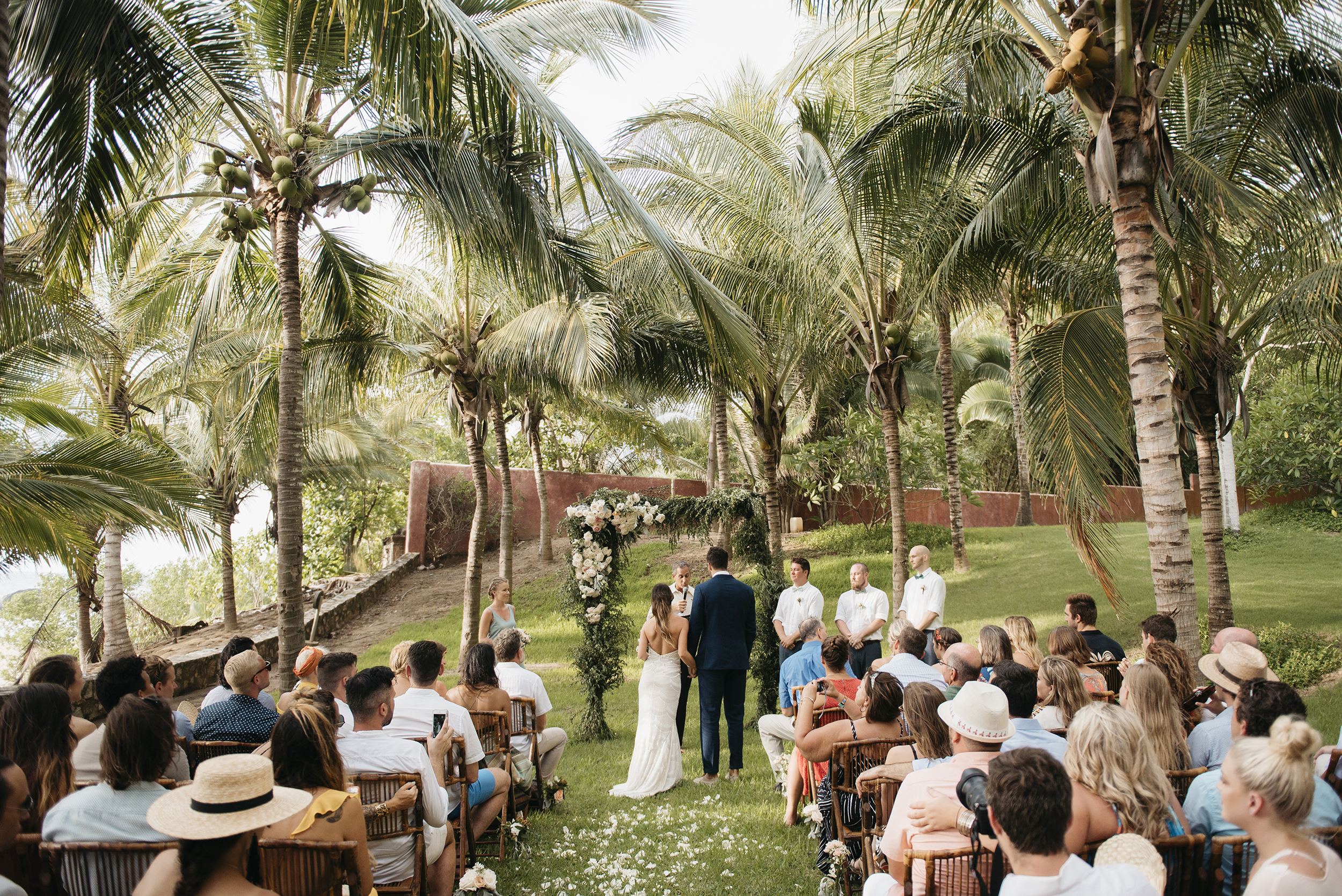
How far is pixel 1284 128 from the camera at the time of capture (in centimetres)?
779

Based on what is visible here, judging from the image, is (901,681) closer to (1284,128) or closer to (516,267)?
(516,267)

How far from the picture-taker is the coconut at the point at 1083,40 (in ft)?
19.3

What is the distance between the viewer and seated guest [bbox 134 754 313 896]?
8.45 feet

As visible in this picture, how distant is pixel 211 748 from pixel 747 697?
710 centimetres

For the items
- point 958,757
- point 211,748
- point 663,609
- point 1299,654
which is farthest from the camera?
point 1299,654

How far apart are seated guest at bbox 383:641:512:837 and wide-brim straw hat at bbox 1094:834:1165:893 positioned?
10.8ft

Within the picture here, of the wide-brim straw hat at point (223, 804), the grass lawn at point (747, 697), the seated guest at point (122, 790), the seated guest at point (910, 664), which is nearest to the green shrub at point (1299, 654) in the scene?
the grass lawn at point (747, 697)

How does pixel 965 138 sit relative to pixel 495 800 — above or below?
above

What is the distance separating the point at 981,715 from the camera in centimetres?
354

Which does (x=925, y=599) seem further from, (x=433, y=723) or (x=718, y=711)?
(x=433, y=723)

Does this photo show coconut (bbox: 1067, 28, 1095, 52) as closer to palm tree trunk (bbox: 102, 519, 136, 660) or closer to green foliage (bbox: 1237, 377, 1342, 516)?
palm tree trunk (bbox: 102, 519, 136, 660)

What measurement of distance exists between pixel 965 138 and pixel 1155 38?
1.83 metres

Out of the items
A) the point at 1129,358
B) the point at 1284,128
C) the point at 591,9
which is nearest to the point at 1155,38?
the point at 1284,128

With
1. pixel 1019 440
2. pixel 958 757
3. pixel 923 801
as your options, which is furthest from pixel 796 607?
pixel 1019 440
